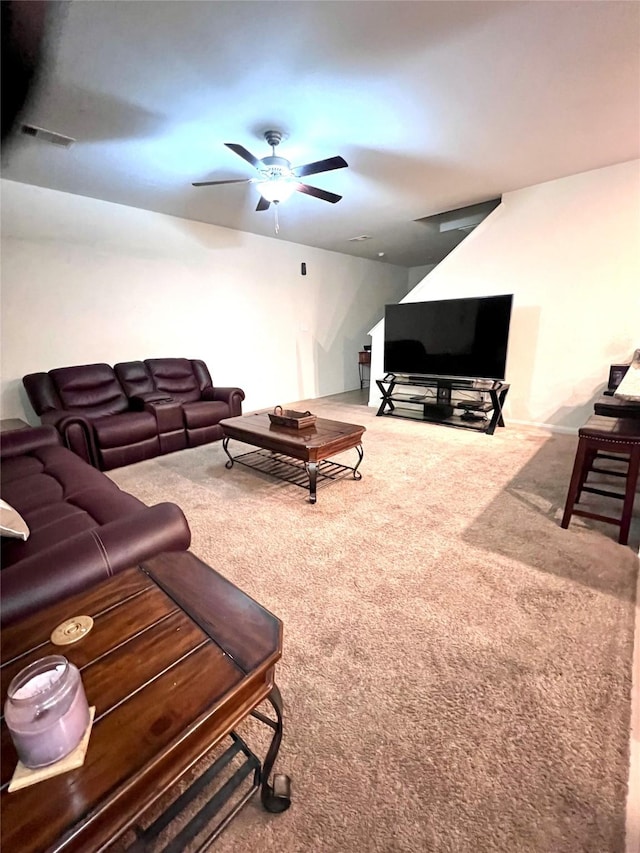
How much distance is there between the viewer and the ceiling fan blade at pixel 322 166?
93.8 inches

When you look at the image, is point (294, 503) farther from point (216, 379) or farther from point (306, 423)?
point (216, 379)

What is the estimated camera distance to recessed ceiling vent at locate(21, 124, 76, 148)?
2484mm

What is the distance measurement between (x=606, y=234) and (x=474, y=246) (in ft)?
4.26

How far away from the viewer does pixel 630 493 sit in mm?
1951

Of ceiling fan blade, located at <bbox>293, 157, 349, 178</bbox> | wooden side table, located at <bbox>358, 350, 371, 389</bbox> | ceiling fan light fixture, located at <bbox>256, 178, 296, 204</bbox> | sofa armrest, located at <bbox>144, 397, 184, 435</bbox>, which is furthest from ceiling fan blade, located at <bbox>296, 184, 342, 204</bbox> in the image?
wooden side table, located at <bbox>358, 350, 371, 389</bbox>

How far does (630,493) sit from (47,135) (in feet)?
14.4

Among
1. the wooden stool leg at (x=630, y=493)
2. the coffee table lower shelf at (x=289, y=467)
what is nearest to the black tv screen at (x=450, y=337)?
the coffee table lower shelf at (x=289, y=467)

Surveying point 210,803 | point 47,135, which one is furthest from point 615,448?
point 47,135

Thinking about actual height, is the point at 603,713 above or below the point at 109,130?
below

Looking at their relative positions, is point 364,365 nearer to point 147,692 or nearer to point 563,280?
point 563,280

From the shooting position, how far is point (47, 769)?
609mm

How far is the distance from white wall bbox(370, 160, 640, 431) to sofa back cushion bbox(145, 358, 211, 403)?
11.2 feet

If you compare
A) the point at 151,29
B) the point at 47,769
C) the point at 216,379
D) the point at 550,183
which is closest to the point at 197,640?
the point at 47,769

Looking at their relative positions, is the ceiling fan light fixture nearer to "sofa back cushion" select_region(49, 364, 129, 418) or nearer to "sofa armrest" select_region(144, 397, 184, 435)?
"sofa armrest" select_region(144, 397, 184, 435)
